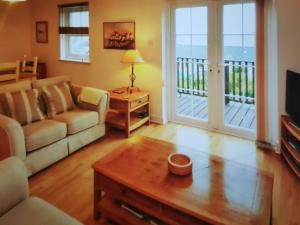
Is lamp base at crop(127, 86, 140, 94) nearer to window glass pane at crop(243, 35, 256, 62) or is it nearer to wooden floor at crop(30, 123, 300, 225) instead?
wooden floor at crop(30, 123, 300, 225)

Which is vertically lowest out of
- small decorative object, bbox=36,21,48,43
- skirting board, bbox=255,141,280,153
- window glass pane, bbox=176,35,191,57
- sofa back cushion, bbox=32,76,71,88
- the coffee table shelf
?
the coffee table shelf

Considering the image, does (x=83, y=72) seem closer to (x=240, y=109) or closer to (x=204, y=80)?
(x=204, y=80)

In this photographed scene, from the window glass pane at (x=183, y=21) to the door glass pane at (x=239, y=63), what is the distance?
559 mm

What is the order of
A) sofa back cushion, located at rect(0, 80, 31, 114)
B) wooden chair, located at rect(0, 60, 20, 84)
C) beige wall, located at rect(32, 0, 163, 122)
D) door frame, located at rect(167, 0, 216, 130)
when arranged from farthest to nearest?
beige wall, located at rect(32, 0, 163, 122) → wooden chair, located at rect(0, 60, 20, 84) → door frame, located at rect(167, 0, 216, 130) → sofa back cushion, located at rect(0, 80, 31, 114)

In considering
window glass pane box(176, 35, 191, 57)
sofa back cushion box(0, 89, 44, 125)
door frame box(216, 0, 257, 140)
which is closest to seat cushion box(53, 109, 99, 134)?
sofa back cushion box(0, 89, 44, 125)

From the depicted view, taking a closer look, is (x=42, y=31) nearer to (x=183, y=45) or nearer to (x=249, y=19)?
(x=183, y=45)

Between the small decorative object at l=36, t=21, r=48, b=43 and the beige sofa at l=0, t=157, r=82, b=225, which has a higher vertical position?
the small decorative object at l=36, t=21, r=48, b=43

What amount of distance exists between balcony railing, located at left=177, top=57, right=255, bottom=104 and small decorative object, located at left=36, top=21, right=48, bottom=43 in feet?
10.3

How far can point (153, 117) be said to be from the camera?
4.44m

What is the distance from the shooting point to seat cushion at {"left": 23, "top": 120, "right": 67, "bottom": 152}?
2.67 m

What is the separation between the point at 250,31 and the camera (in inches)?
136

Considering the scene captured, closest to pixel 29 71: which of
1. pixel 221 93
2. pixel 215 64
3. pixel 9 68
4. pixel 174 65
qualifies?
pixel 9 68

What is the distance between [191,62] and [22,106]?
8.05 ft

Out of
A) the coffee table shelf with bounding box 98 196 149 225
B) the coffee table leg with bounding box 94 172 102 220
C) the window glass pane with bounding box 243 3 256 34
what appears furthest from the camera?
the window glass pane with bounding box 243 3 256 34
